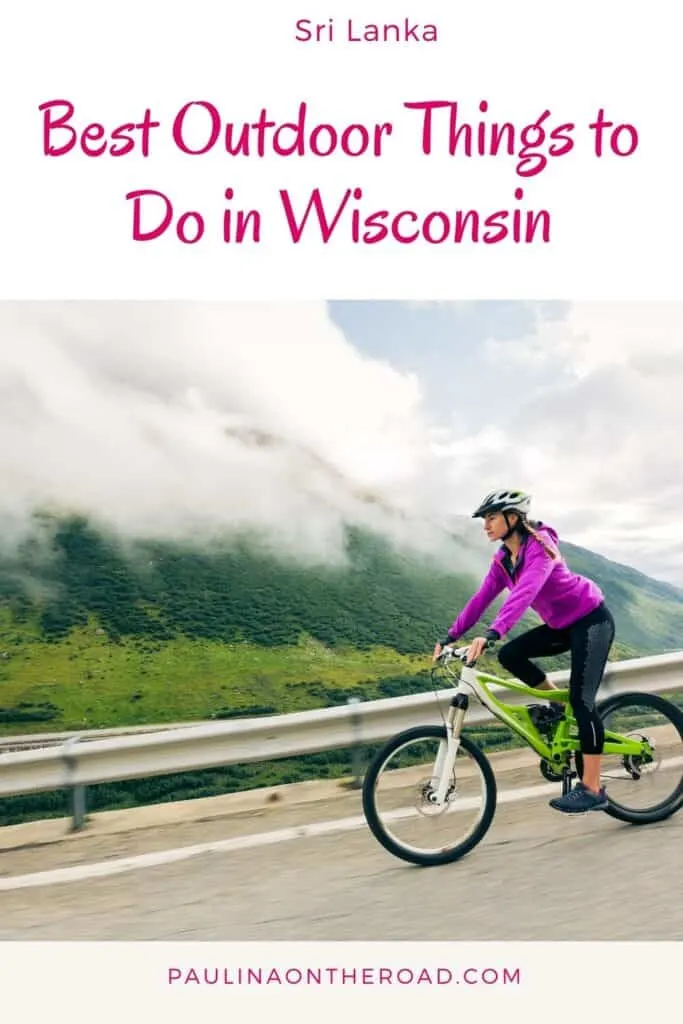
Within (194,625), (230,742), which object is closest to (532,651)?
(230,742)

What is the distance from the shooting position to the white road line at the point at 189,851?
493cm

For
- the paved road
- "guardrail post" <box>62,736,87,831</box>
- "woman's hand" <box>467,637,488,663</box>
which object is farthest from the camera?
"guardrail post" <box>62,736,87,831</box>

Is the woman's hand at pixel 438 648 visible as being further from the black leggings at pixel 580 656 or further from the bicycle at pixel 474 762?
the black leggings at pixel 580 656

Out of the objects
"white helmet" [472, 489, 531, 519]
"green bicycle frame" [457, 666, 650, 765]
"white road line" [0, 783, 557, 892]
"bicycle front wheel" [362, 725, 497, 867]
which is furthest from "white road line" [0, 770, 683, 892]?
"white helmet" [472, 489, 531, 519]

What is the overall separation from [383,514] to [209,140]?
7866 millimetres

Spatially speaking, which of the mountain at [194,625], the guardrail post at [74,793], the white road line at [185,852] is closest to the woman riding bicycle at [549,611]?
the white road line at [185,852]

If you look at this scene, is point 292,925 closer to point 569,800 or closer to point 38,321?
point 569,800

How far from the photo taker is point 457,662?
15.5ft

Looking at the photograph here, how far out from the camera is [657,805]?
4941mm

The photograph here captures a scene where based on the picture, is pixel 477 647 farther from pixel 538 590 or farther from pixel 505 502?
pixel 505 502

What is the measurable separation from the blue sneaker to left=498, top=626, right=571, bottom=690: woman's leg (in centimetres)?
51

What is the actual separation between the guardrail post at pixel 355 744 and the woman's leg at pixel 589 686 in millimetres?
1522

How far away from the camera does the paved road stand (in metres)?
3.91

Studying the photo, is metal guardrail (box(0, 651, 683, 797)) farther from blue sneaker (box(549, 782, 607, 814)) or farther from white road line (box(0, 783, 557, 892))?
blue sneaker (box(549, 782, 607, 814))
